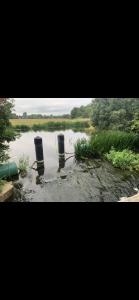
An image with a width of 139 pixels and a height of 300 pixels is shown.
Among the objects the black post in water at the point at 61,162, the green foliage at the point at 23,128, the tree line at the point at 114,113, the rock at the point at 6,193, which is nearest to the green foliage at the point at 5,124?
the rock at the point at 6,193

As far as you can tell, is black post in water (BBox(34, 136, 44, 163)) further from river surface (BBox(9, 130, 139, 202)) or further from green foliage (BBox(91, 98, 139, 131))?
green foliage (BBox(91, 98, 139, 131))

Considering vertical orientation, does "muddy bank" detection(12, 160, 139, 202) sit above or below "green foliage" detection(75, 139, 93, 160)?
below

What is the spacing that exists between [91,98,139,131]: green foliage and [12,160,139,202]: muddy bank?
5104 mm

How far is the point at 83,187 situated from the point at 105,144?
255 centimetres

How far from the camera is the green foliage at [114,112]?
1029 centimetres

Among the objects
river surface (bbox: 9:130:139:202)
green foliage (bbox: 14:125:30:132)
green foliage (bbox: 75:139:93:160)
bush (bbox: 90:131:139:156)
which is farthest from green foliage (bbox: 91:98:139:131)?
green foliage (bbox: 14:125:30:132)

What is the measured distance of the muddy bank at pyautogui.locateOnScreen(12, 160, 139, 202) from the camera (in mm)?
3988

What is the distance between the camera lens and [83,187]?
4449mm

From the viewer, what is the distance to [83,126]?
16.8 metres

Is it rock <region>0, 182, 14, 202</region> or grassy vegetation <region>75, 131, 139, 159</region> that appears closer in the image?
rock <region>0, 182, 14, 202</region>

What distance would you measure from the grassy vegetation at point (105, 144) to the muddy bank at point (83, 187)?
0.96 m
